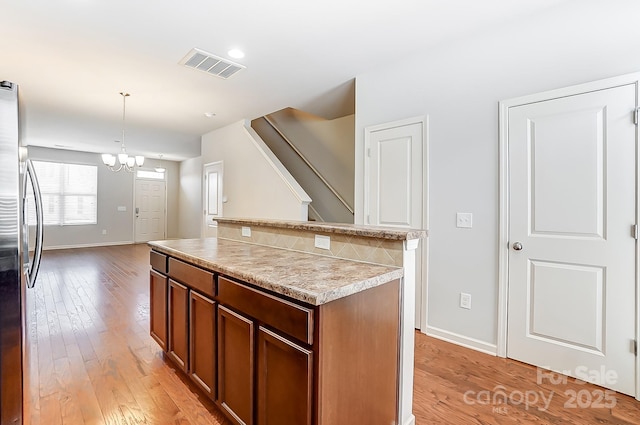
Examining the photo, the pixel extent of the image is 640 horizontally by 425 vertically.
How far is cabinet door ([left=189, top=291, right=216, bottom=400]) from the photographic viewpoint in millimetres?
1732

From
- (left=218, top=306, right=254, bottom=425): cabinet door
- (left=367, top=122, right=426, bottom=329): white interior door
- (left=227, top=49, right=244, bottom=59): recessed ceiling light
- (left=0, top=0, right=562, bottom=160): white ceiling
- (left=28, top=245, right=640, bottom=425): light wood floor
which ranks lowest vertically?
(left=28, top=245, right=640, bottom=425): light wood floor

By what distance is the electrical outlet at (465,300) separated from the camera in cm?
267

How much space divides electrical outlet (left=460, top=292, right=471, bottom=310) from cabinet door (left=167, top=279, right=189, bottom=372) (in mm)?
2226

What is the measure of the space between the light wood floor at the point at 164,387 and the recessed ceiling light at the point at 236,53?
2788 millimetres

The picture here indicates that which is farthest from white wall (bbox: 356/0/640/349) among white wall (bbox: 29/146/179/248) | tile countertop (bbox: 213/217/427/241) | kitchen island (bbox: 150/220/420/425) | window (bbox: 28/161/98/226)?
window (bbox: 28/161/98/226)

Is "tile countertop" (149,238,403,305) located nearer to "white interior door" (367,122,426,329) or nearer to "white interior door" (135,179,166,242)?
"white interior door" (367,122,426,329)

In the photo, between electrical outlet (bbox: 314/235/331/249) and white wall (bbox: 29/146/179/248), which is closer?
electrical outlet (bbox: 314/235/331/249)

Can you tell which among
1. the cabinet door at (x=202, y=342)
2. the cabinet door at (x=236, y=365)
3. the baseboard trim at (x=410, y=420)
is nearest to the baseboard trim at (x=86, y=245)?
the cabinet door at (x=202, y=342)

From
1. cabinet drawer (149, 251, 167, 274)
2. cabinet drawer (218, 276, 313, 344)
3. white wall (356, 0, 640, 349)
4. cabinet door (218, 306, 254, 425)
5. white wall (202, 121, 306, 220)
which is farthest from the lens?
white wall (202, 121, 306, 220)

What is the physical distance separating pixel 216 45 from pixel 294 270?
2448 millimetres

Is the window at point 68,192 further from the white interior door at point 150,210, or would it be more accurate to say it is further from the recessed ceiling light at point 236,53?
the recessed ceiling light at point 236,53

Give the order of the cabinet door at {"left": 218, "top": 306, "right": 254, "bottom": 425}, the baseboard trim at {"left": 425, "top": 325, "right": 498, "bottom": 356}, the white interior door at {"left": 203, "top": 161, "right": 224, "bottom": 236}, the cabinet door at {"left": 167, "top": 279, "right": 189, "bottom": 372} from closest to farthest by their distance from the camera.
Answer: the cabinet door at {"left": 218, "top": 306, "right": 254, "bottom": 425} < the cabinet door at {"left": 167, "top": 279, "right": 189, "bottom": 372} < the baseboard trim at {"left": 425, "top": 325, "right": 498, "bottom": 356} < the white interior door at {"left": 203, "top": 161, "right": 224, "bottom": 236}

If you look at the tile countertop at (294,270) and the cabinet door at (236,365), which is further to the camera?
the cabinet door at (236,365)

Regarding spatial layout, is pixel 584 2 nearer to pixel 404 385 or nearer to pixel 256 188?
pixel 404 385
